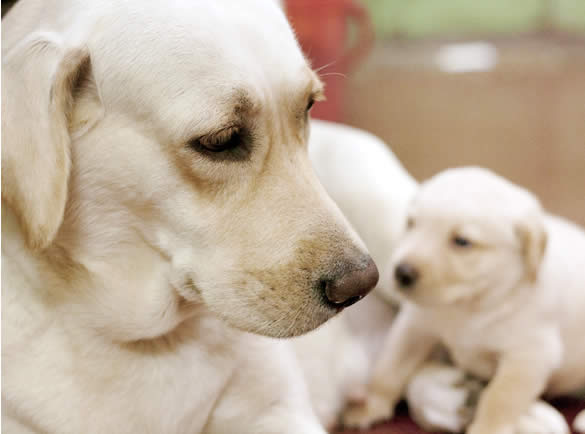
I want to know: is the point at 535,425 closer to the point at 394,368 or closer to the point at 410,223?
the point at 394,368

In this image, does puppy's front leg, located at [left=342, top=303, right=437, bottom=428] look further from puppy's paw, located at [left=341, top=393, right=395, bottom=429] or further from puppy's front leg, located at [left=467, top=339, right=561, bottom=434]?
puppy's front leg, located at [left=467, top=339, right=561, bottom=434]

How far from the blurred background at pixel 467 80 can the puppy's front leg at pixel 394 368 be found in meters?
1.13

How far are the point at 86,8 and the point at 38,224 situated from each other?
0.25 metres

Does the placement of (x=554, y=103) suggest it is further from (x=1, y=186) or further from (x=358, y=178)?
(x=1, y=186)

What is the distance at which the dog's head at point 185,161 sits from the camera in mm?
823

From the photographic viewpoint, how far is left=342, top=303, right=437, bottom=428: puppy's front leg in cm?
129

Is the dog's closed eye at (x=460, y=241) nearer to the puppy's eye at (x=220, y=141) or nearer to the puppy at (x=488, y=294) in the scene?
the puppy at (x=488, y=294)

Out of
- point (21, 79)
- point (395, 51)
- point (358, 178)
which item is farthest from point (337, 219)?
point (395, 51)

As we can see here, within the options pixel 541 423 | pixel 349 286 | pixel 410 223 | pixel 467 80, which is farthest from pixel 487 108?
pixel 349 286

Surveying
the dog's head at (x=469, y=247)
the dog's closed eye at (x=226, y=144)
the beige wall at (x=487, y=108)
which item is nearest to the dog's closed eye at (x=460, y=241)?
the dog's head at (x=469, y=247)

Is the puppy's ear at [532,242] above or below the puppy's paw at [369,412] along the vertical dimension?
above

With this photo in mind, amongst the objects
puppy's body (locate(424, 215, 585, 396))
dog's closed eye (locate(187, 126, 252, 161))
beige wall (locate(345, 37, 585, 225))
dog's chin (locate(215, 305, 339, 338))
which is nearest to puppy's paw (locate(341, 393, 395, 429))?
puppy's body (locate(424, 215, 585, 396))

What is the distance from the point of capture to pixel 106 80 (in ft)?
2.75

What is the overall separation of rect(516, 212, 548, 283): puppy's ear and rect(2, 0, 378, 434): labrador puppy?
468mm
